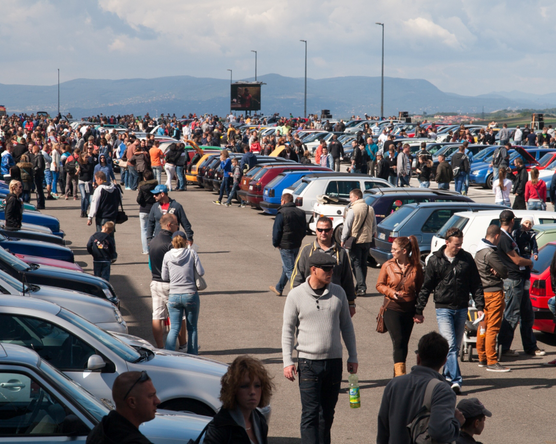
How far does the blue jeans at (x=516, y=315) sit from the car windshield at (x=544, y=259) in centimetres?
92

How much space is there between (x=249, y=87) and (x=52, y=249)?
192ft

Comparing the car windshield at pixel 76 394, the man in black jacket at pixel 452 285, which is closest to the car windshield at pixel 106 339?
the car windshield at pixel 76 394

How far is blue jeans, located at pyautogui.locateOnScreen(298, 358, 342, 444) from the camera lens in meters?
5.69

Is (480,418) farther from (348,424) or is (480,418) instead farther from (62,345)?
(62,345)

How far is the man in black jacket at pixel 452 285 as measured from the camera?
765 cm

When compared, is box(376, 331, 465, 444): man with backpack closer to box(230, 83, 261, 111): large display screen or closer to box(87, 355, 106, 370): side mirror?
box(87, 355, 106, 370): side mirror

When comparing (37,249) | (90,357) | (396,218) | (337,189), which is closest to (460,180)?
(337,189)

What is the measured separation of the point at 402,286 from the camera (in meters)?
7.61

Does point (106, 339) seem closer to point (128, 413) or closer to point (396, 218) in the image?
point (128, 413)

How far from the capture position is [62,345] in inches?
231

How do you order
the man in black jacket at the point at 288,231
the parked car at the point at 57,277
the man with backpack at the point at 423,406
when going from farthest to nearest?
the man in black jacket at the point at 288,231 → the parked car at the point at 57,277 → the man with backpack at the point at 423,406

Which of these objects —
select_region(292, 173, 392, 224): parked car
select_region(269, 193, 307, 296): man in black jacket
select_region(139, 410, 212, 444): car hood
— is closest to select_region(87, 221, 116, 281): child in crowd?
select_region(269, 193, 307, 296): man in black jacket

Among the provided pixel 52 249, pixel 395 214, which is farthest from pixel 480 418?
pixel 395 214

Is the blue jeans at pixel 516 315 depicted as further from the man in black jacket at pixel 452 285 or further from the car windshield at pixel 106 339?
the car windshield at pixel 106 339
